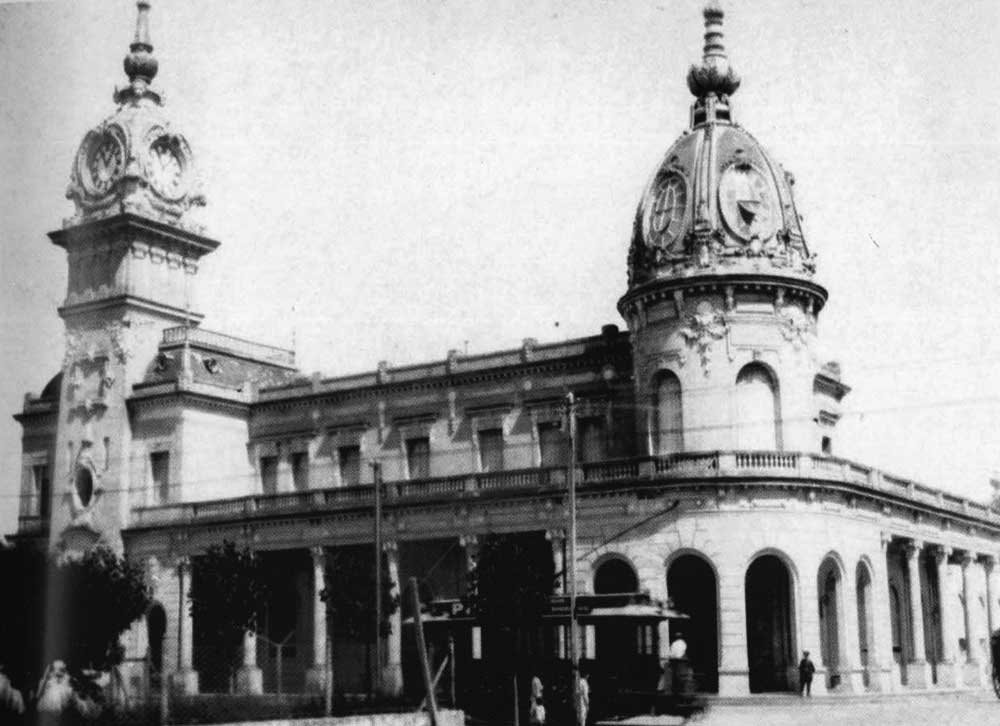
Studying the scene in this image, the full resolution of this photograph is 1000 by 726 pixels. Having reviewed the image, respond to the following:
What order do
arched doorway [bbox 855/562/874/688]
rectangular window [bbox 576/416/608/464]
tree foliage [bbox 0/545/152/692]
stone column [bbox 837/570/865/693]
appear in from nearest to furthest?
tree foliage [bbox 0/545/152/692] → stone column [bbox 837/570/865/693] → arched doorway [bbox 855/562/874/688] → rectangular window [bbox 576/416/608/464]

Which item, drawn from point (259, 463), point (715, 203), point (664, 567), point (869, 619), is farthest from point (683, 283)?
point (259, 463)

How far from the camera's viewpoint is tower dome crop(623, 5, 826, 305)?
4353 cm

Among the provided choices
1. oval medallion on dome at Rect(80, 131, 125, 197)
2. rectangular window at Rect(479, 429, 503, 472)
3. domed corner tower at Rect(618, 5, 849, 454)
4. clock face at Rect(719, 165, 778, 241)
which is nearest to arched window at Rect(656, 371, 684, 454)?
domed corner tower at Rect(618, 5, 849, 454)

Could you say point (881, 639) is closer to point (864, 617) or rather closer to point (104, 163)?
point (864, 617)

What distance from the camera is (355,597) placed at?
44094 millimetres

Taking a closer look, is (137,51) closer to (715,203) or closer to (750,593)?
(715,203)

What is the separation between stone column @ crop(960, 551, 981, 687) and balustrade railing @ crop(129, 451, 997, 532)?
6.08ft

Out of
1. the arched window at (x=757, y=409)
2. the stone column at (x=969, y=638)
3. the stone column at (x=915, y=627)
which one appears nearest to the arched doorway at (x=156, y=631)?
the arched window at (x=757, y=409)

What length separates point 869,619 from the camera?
44312mm

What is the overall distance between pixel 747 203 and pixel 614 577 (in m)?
12.2

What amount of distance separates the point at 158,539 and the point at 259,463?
515 cm

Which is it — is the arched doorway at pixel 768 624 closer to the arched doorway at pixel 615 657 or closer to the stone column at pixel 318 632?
the arched doorway at pixel 615 657

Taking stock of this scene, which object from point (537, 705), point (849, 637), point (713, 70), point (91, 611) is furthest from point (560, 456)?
point (91, 611)

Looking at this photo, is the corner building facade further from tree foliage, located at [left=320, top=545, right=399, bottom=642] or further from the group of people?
tree foliage, located at [left=320, top=545, right=399, bottom=642]
